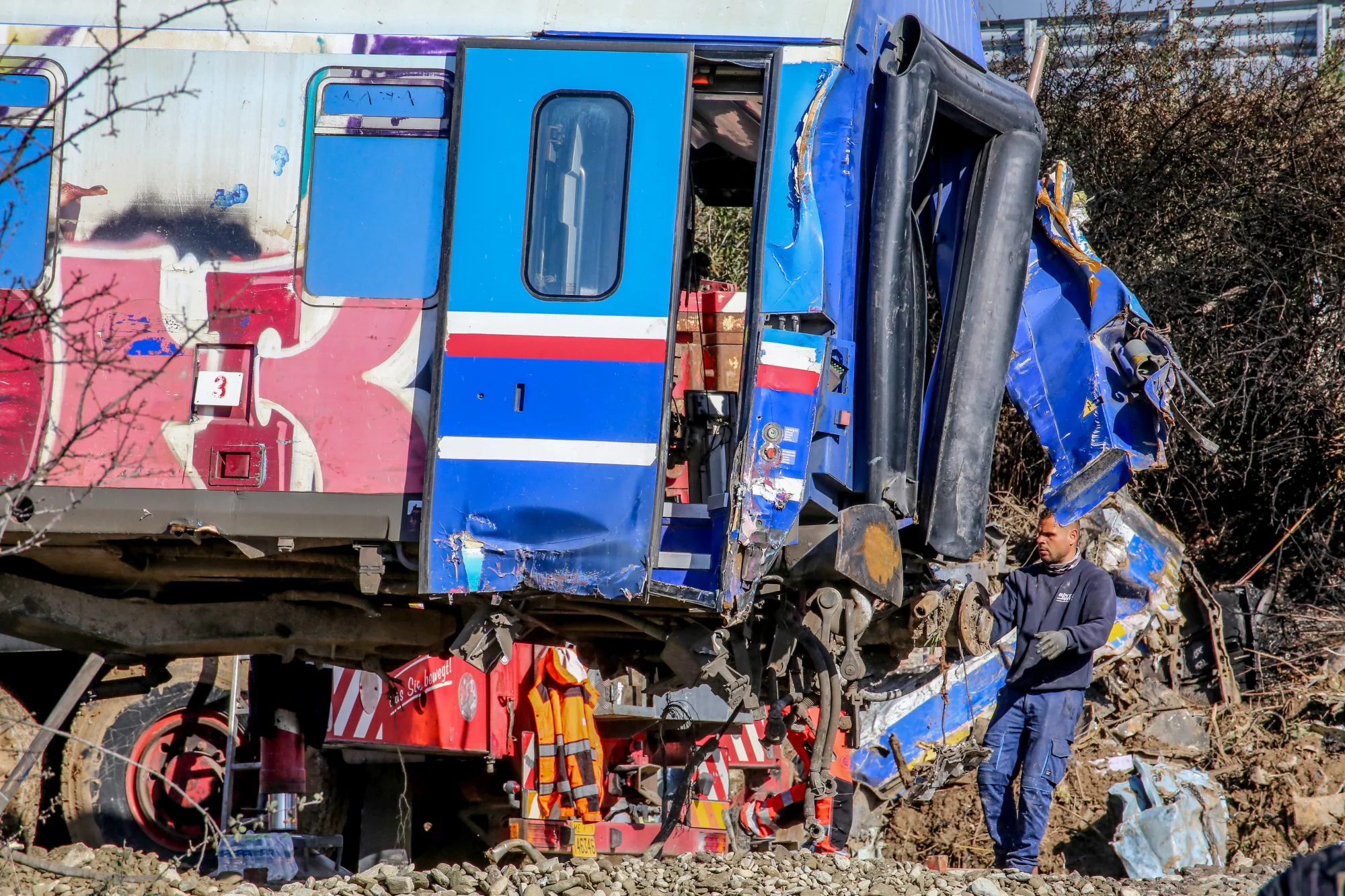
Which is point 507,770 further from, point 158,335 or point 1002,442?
point 1002,442

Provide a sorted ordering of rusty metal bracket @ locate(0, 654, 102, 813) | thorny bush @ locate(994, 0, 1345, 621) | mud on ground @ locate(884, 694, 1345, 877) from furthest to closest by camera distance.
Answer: thorny bush @ locate(994, 0, 1345, 621), mud on ground @ locate(884, 694, 1345, 877), rusty metal bracket @ locate(0, 654, 102, 813)

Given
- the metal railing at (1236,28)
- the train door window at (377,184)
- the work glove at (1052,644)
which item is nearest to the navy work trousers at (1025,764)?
the work glove at (1052,644)

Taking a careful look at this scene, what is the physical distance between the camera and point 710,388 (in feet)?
20.5

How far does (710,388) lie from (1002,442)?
18.2 ft

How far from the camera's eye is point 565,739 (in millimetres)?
7387

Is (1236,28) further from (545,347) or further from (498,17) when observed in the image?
(545,347)

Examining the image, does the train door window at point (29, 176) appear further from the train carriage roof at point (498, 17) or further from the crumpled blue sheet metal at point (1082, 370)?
the crumpled blue sheet metal at point (1082, 370)

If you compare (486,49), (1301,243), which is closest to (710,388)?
(486,49)

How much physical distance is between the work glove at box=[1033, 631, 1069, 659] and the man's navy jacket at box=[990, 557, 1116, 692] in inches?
1.2

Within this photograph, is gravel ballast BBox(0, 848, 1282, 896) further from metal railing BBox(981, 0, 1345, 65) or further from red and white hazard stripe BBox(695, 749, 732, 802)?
metal railing BBox(981, 0, 1345, 65)

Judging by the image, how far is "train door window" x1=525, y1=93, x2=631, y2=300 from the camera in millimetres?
4730

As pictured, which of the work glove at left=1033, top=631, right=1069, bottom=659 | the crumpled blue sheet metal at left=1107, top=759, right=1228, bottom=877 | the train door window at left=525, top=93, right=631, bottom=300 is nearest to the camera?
the train door window at left=525, top=93, right=631, bottom=300

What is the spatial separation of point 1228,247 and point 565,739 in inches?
292

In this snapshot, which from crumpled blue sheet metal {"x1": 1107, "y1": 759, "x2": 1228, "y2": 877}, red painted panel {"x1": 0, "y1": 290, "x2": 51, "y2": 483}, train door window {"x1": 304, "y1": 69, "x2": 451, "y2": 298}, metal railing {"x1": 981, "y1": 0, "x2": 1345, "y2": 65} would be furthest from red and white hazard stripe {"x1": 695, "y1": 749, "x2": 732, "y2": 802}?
metal railing {"x1": 981, "y1": 0, "x2": 1345, "y2": 65}
